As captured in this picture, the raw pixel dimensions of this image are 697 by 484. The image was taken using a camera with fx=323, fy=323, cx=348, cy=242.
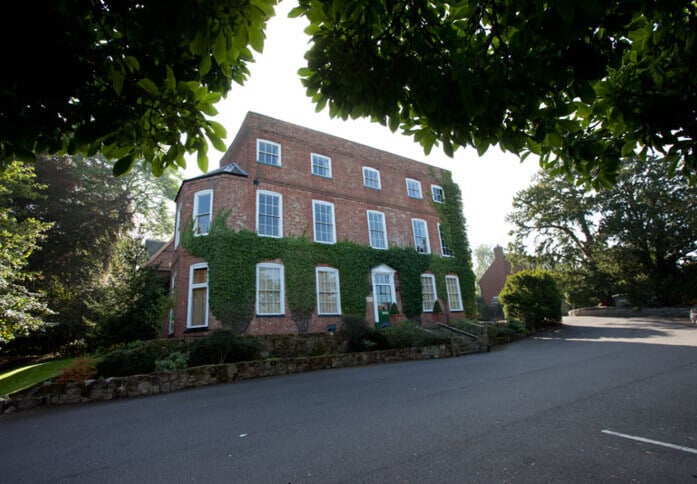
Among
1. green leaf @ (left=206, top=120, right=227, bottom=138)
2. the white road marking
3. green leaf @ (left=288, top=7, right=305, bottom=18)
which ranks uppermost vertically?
green leaf @ (left=288, top=7, right=305, bottom=18)

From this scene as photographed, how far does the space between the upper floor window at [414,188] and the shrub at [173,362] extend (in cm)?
1690

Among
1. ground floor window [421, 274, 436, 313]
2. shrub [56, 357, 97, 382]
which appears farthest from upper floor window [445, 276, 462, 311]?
shrub [56, 357, 97, 382]

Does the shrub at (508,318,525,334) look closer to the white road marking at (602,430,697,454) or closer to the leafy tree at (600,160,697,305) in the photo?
the leafy tree at (600,160,697,305)

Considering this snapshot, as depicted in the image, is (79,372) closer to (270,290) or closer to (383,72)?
(270,290)

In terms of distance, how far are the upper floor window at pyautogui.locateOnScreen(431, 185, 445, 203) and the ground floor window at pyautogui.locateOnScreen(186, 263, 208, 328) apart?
1610 cm

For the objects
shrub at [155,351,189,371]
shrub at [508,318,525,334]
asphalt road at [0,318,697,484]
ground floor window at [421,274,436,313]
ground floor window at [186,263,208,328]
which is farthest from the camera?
ground floor window at [421,274,436,313]

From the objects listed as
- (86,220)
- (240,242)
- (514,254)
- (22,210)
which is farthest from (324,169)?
(514,254)

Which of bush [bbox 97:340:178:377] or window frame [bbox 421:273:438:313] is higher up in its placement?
window frame [bbox 421:273:438:313]

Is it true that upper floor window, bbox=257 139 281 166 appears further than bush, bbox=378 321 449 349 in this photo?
Yes

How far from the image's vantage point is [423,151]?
3.06 m

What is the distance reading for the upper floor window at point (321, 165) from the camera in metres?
18.9

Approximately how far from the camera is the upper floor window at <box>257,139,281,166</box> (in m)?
17.1

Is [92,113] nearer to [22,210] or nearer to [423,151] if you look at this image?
[423,151]

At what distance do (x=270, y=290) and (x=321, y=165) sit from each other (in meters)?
8.15
